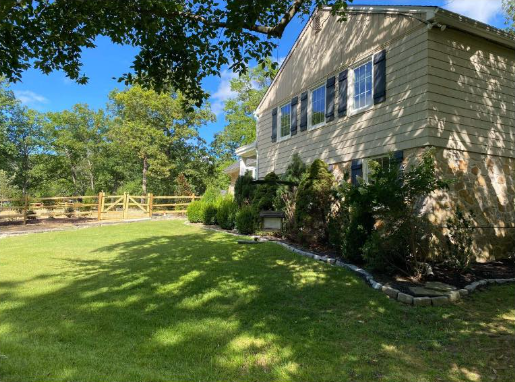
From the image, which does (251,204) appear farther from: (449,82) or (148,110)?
(148,110)

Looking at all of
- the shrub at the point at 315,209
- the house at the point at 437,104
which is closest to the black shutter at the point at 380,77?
the house at the point at 437,104

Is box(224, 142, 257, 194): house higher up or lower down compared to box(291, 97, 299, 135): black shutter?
lower down

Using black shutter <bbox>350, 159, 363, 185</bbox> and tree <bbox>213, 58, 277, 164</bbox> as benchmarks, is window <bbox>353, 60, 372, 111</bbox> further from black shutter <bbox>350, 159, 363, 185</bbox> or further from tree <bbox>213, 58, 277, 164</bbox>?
tree <bbox>213, 58, 277, 164</bbox>

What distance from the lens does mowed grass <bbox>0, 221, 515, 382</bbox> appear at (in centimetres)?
253

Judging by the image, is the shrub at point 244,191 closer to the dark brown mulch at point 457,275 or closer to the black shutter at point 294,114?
the black shutter at point 294,114

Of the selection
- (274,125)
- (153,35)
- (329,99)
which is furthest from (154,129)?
(153,35)

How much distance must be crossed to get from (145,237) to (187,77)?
6537 mm

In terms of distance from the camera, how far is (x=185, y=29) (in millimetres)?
5387

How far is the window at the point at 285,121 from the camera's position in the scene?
1127cm

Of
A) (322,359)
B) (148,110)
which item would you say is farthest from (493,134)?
(148,110)

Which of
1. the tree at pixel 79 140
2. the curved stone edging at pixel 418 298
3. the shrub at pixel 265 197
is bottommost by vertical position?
the curved stone edging at pixel 418 298

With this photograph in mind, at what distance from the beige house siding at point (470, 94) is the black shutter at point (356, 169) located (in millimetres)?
1881

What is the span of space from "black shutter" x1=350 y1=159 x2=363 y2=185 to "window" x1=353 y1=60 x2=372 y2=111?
131 centimetres

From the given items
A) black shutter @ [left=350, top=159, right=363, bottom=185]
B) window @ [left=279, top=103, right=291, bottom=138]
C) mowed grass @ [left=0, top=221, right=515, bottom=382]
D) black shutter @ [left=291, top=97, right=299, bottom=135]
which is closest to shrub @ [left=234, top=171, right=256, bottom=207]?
window @ [left=279, top=103, right=291, bottom=138]
